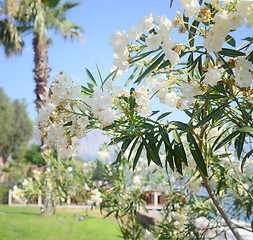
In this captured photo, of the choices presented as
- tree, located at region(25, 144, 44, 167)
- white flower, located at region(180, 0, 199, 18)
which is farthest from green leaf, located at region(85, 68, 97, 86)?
tree, located at region(25, 144, 44, 167)

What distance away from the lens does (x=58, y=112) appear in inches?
36.0

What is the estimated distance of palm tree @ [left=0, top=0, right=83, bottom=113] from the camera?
7754 mm

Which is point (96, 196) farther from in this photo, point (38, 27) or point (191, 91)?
point (38, 27)

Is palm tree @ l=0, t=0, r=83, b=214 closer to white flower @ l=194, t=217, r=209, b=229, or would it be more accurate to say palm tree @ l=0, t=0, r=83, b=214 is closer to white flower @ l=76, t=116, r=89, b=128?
white flower @ l=194, t=217, r=209, b=229

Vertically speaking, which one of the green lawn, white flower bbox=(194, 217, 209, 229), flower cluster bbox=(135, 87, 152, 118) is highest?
flower cluster bbox=(135, 87, 152, 118)

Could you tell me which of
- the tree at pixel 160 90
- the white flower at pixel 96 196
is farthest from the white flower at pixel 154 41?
the white flower at pixel 96 196

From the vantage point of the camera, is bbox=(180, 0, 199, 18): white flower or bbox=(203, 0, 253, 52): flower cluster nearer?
bbox=(203, 0, 253, 52): flower cluster

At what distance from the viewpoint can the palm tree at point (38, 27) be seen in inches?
305

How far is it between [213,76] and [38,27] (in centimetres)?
796

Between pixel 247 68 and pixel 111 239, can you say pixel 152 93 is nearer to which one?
pixel 247 68

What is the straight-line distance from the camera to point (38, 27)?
801cm

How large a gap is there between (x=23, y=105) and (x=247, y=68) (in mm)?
19691

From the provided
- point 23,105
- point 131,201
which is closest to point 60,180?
point 131,201

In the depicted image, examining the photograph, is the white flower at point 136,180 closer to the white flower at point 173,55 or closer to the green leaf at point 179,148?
the green leaf at point 179,148
